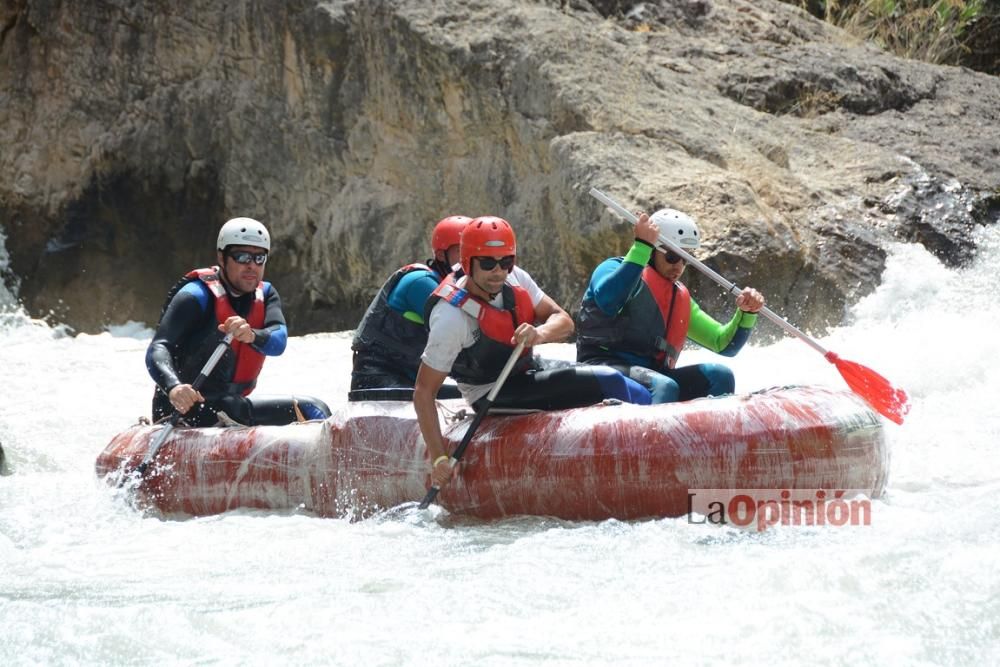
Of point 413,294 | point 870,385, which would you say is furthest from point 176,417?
point 870,385

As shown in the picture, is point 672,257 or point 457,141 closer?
point 672,257

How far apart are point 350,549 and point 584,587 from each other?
3.40 ft

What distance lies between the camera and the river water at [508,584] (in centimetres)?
362

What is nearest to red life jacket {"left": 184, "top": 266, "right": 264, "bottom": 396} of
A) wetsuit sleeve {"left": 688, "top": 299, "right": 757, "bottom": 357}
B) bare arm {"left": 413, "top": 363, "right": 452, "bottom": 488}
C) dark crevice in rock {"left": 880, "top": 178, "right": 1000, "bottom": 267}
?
bare arm {"left": 413, "top": 363, "right": 452, "bottom": 488}

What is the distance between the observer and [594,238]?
9086mm

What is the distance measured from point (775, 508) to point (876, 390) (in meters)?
1.09

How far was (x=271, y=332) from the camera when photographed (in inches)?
240

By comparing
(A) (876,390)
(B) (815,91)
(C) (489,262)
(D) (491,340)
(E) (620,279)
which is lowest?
(A) (876,390)

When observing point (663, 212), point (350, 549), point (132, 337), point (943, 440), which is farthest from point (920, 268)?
point (132, 337)

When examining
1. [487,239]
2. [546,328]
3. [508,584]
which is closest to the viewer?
[508,584]

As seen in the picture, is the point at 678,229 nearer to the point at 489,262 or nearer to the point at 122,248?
the point at 489,262

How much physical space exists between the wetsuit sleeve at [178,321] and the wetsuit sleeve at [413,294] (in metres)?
0.94

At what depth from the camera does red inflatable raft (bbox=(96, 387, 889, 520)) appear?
4.81 metres

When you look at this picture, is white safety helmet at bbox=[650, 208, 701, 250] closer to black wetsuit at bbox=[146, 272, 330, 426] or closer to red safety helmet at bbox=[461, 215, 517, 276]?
red safety helmet at bbox=[461, 215, 517, 276]
